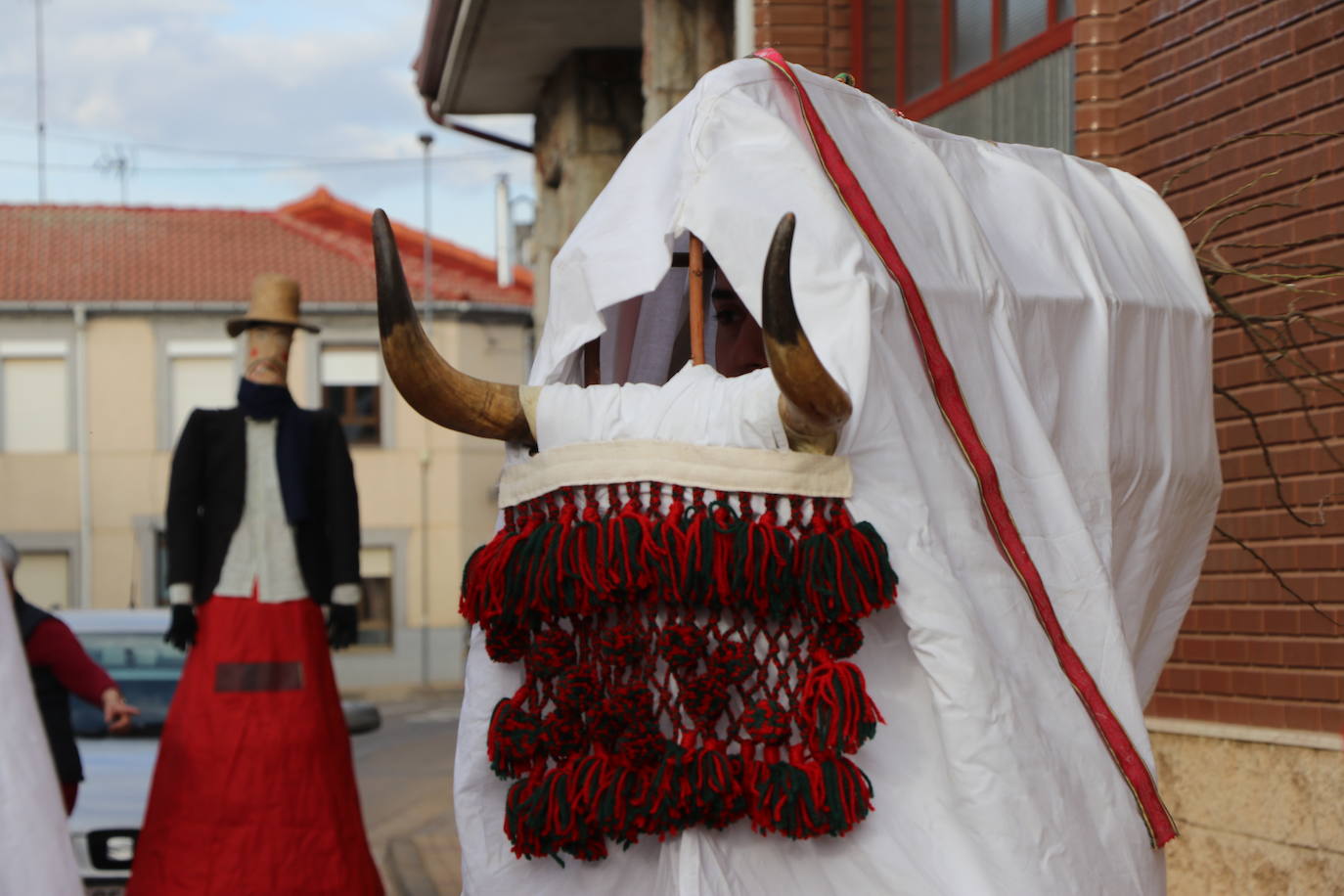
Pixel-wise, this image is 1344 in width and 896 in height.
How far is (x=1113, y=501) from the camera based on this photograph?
348cm

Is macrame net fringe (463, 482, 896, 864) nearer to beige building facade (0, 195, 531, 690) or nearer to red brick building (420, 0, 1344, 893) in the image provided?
red brick building (420, 0, 1344, 893)

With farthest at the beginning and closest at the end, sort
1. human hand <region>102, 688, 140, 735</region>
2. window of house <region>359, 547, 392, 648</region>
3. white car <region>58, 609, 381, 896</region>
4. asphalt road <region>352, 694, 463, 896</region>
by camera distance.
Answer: window of house <region>359, 547, 392, 648</region>
asphalt road <region>352, 694, 463, 896</region>
white car <region>58, 609, 381, 896</region>
human hand <region>102, 688, 140, 735</region>

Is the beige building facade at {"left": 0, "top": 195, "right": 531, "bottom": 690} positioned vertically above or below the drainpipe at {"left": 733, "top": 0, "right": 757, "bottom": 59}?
below

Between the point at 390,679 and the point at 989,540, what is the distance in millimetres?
30276

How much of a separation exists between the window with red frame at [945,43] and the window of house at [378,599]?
Answer: 2565cm

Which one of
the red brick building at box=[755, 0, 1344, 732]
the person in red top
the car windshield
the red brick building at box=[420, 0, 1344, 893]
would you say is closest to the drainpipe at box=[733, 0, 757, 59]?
the red brick building at box=[420, 0, 1344, 893]

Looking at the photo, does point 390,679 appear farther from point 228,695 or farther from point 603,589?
point 603,589

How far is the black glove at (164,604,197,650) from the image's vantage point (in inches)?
216

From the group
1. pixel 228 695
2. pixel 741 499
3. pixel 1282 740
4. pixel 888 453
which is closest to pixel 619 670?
pixel 741 499

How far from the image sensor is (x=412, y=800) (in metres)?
13.1

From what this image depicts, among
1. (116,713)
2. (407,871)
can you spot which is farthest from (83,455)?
(116,713)

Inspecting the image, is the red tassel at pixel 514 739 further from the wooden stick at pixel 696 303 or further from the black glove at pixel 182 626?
the black glove at pixel 182 626

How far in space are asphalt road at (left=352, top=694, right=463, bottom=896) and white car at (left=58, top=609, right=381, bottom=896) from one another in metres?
0.73

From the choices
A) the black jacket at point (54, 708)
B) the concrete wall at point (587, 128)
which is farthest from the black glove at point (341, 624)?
the concrete wall at point (587, 128)
